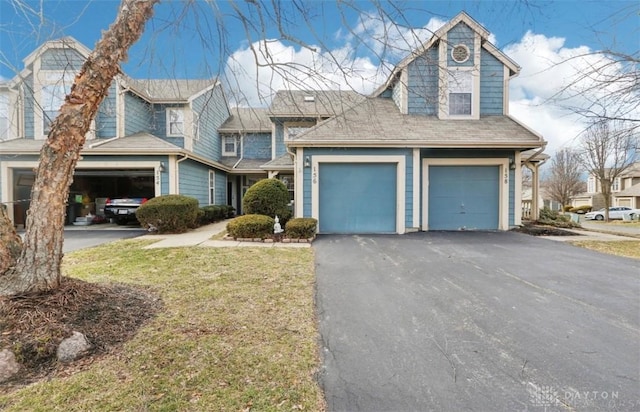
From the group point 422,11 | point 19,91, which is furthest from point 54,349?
point 422,11

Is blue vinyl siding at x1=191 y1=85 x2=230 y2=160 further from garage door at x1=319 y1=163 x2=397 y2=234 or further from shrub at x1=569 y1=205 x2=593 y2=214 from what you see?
shrub at x1=569 y1=205 x2=593 y2=214

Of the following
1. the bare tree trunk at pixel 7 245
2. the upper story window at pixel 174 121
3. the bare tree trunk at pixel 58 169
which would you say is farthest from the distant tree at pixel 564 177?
the bare tree trunk at pixel 7 245

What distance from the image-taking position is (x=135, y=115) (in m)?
12.9

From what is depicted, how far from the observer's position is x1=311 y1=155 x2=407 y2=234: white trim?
361 inches

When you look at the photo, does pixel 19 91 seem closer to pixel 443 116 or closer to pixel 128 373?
pixel 128 373

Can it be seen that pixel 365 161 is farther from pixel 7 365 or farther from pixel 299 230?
pixel 7 365

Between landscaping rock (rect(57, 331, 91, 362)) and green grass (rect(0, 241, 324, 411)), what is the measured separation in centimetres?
25

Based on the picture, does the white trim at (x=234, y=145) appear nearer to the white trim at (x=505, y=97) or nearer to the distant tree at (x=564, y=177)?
the white trim at (x=505, y=97)

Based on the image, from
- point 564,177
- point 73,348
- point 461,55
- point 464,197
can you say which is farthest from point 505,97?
point 564,177

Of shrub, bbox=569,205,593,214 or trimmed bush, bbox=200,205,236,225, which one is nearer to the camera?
trimmed bush, bbox=200,205,236,225

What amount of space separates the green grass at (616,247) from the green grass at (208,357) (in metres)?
7.35

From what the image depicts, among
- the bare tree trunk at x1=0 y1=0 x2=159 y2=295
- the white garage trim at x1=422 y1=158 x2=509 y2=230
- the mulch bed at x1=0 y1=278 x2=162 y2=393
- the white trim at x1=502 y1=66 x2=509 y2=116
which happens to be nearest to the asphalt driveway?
the mulch bed at x1=0 y1=278 x2=162 y2=393

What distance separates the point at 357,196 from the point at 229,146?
429 inches

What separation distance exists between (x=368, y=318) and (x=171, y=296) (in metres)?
2.56
